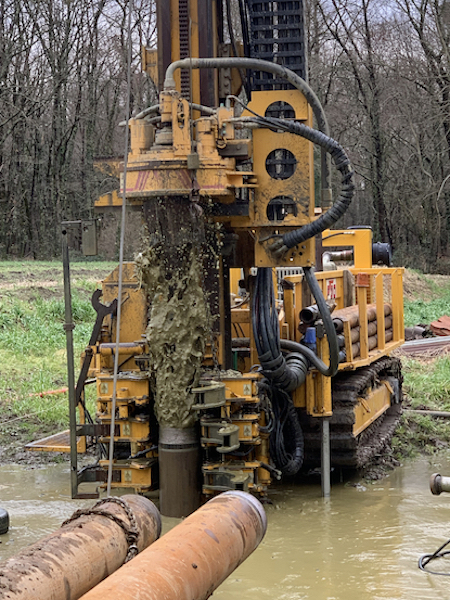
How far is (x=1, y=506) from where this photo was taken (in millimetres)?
7195

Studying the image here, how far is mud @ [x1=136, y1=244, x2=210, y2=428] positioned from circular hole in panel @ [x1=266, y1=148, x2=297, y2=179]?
2.93 feet

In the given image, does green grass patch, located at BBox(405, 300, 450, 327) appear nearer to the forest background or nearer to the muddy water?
the forest background

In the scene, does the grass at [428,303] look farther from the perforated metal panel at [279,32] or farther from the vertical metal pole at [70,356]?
the vertical metal pole at [70,356]

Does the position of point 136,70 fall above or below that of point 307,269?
above

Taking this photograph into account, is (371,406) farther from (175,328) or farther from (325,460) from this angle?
(175,328)

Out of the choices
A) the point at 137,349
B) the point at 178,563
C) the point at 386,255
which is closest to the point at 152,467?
the point at 137,349

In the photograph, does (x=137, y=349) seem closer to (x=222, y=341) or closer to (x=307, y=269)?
(x=222, y=341)

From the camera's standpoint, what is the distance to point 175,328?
6613 mm

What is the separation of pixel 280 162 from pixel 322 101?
25.7 m

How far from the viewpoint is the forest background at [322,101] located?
97.9ft

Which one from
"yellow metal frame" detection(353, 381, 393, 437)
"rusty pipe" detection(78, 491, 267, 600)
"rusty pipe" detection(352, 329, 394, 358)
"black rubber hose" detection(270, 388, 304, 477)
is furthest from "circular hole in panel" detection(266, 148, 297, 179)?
"rusty pipe" detection(78, 491, 267, 600)

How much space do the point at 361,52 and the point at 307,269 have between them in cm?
2648

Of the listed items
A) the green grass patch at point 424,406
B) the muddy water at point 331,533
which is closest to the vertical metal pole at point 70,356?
the muddy water at point 331,533

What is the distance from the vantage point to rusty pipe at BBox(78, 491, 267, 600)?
3.16m
